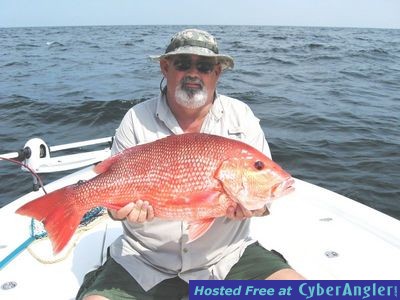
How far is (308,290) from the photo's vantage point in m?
2.12

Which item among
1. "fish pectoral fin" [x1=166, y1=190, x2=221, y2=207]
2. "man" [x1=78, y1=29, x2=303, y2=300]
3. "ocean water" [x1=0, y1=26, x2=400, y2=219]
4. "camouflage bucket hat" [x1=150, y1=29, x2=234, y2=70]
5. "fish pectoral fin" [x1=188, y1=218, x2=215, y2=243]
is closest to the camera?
"fish pectoral fin" [x1=166, y1=190, x2=221, y2=207]

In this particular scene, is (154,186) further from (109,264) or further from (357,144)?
(357,144)

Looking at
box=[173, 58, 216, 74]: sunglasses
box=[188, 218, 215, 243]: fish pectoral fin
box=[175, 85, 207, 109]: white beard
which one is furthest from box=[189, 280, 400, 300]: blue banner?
box=[173, 58, 216, 74]: sunglasses

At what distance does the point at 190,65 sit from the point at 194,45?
0.15 meters

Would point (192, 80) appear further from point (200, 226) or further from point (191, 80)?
point (200, 226)

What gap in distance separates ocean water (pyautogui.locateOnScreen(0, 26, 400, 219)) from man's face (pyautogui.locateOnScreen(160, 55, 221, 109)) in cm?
458

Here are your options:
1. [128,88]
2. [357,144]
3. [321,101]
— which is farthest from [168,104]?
[128,88]

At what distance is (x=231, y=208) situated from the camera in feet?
8.08

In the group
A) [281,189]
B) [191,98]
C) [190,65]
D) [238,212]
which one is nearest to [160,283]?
[238,212]

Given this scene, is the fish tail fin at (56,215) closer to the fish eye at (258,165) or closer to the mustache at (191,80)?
the fish eye at (258,165)

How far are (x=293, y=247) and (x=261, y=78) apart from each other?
1545 cm

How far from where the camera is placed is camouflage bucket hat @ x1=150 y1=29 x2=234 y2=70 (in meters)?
3.11

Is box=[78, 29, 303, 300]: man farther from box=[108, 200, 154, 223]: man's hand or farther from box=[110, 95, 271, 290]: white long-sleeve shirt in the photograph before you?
box=[108, 200, 154, 223]: man's hand

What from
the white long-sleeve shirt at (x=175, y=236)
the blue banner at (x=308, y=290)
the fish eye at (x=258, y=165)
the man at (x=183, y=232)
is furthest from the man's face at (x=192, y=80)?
the blue banner at (x=308, y=290)
